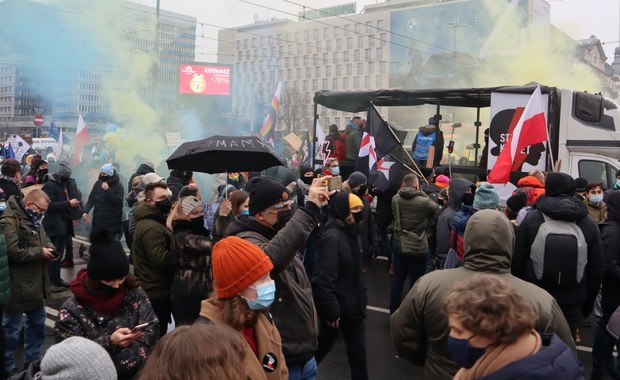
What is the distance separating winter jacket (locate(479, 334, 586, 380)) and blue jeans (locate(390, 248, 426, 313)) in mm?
4754

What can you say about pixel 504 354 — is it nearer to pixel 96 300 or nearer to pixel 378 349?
pixel 96 300

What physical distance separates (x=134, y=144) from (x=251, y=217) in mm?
23003

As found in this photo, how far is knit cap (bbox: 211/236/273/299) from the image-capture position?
101 inches

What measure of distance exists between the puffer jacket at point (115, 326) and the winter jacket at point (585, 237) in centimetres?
288

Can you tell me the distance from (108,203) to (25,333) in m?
4.41

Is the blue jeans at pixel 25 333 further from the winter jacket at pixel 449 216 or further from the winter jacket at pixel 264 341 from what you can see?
the winter jacket at pixel 449 216

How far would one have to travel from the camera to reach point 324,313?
417 centimetres

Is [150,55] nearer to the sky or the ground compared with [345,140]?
nearer to the sky

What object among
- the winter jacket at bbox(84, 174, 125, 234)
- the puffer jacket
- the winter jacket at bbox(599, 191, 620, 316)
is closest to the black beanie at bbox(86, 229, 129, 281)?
Result: the puffer jacket

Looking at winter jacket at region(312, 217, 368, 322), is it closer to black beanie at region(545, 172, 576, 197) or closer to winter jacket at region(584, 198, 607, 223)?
black beanie at region(545, 172, 576, 197)

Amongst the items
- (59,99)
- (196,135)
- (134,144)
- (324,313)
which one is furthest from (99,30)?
(324,313)

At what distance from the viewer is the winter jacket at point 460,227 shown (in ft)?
17.3

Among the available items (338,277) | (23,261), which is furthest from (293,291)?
(23,261)

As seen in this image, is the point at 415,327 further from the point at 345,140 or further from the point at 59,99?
the point at 59,99
